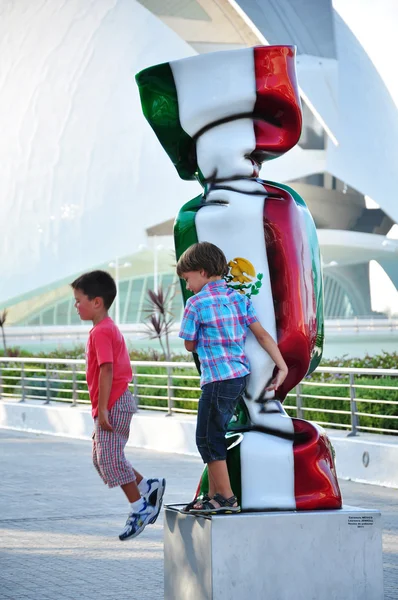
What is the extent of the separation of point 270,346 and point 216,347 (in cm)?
21

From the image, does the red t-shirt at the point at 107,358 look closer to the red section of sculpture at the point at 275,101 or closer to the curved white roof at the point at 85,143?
the red section of sculpture at the point at 275,101

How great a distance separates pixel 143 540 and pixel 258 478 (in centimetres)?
210

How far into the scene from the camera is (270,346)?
12.0ft

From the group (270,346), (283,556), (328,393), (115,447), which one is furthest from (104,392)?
(328,393)

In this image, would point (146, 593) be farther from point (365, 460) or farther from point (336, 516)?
point (365, 460)

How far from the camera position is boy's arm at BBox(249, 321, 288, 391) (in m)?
3.66

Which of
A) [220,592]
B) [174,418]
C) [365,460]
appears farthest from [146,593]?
[174,418]

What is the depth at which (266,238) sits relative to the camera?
380 cm

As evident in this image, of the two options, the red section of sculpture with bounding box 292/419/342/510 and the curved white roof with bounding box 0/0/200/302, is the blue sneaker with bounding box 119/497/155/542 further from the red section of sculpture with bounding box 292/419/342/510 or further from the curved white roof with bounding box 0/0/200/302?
the curved white roof with bounding box 0/0/200/302

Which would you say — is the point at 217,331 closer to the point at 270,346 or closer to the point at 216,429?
the point at 270,346

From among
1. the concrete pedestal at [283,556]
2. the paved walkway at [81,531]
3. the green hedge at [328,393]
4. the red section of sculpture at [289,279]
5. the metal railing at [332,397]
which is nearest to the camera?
the concrete pedestal at [283,556]

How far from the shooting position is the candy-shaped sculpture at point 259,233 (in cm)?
370

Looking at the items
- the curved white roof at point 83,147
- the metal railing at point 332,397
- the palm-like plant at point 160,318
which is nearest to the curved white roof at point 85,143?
the curved white roof at point 83,147

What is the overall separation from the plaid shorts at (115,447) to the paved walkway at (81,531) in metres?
0.45
